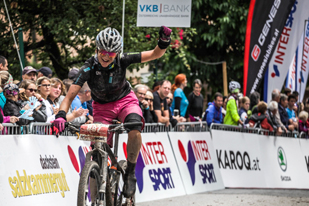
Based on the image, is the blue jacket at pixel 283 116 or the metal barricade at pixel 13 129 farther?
the blue jacket at pixel 283 116

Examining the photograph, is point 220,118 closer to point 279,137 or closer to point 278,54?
point 279,137

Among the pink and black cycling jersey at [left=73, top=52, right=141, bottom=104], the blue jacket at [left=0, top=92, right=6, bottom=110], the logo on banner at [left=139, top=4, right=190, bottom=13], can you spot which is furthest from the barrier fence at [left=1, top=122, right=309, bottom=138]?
the logo on banner at [left=139, top=4, right=190, bottom=13]

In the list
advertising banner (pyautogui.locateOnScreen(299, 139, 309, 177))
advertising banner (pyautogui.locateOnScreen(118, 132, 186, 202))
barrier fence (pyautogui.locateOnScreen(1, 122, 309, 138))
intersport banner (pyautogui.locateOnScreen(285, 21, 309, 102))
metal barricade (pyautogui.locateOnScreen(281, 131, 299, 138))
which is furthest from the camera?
intersport banner (pyautogui.locateOnScreen(285, 21, 309, 102))

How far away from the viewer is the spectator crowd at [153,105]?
7.57 meters

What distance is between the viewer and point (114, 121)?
19.2 feet

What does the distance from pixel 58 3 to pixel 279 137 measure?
6734 millimetres

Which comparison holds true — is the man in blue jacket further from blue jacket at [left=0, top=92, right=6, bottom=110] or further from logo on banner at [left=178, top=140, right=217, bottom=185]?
blue jacket at [left=0, top=92, right=6, bottom=110]

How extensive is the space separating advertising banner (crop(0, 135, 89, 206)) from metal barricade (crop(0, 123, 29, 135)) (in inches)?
7.3

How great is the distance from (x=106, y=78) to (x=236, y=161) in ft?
21.8

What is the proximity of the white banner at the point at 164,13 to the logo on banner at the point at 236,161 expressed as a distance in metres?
3.04

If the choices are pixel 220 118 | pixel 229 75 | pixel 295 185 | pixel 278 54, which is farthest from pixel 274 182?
pixel 229 75

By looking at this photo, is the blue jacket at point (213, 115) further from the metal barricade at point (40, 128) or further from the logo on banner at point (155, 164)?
the metal barricade at point (40, 128)

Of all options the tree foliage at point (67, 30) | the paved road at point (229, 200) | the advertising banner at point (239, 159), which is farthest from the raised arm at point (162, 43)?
the tree foliage at point (67, 30)

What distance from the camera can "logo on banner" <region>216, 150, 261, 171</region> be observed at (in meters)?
11.7
